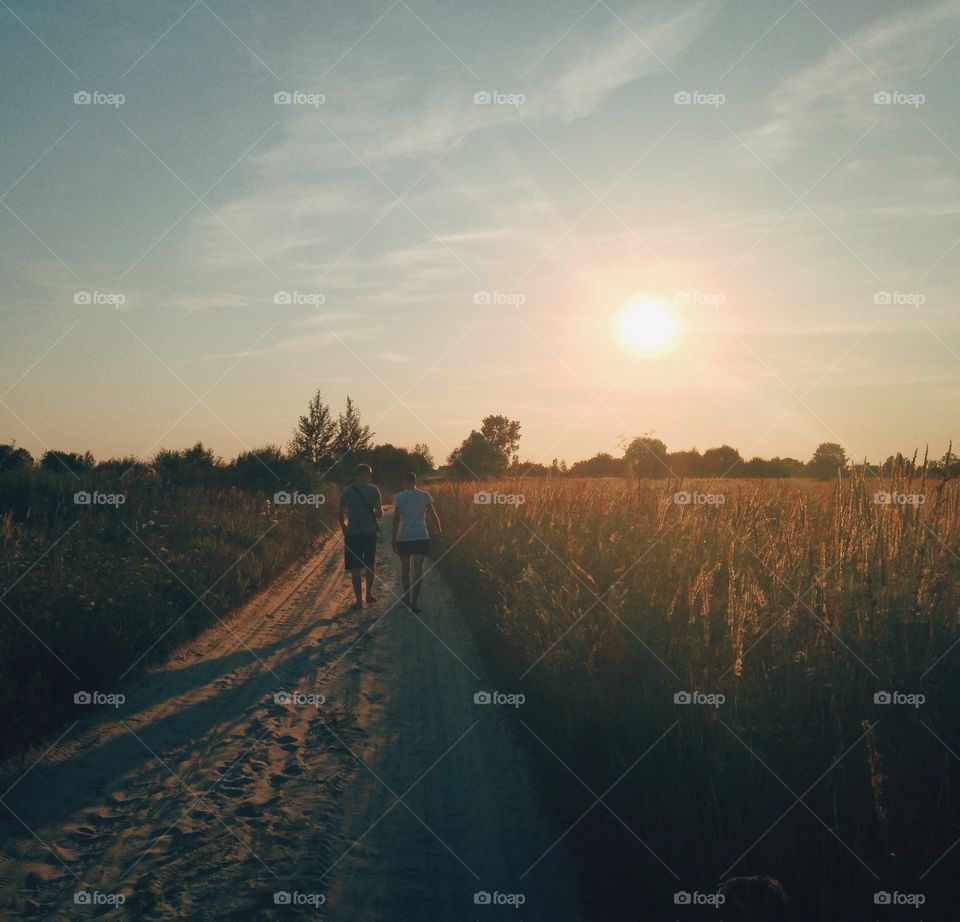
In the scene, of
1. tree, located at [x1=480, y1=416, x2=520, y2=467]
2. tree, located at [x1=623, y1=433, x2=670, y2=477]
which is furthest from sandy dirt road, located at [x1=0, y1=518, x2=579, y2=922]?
tree, located at [x1=480, y1=416, x2=520, y2=467]

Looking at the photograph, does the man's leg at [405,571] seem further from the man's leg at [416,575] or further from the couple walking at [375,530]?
the man's leg at [416,575]

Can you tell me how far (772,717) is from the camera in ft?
16.0

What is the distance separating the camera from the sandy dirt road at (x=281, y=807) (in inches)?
155

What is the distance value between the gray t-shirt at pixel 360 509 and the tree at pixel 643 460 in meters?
4.55

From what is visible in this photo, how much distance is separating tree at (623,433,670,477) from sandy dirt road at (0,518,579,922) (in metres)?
6.43

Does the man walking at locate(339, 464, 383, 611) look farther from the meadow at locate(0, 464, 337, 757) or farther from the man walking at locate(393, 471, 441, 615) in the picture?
the meadow at locate(0, 464, 337, 757)

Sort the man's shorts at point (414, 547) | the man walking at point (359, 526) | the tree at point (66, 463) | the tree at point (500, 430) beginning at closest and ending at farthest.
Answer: the man's shorts at point (414, 547)
the man walking at point (359, 526)
the tree at point (66, 463)
the tree at point (500, 430)

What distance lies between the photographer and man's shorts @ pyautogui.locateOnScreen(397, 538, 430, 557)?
494 inches

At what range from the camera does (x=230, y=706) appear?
6.93 m

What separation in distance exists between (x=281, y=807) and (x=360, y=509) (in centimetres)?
794

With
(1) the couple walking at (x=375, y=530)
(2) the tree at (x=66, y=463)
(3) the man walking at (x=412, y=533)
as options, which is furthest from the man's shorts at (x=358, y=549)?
(2) the tree at (x=66, y=463)

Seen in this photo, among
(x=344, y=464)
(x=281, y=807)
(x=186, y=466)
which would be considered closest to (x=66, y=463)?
(x=186, y=466)

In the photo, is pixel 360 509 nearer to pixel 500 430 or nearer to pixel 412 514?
pixel 412 514

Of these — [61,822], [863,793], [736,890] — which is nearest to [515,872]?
[736,890]
